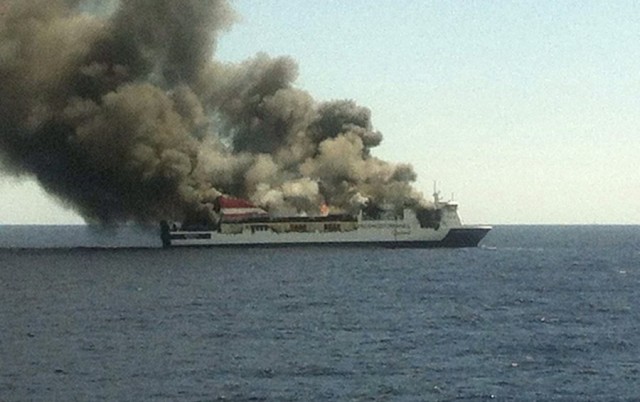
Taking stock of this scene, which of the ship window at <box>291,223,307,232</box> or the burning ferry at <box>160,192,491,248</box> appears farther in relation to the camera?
the ship window at <box>291,223,307,232</box>

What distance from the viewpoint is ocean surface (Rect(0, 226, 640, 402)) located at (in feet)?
159

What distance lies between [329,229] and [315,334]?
103166mm

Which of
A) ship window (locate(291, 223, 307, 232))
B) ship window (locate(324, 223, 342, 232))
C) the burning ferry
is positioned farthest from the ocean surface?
ship window (locate(291, 223, 307, 232))

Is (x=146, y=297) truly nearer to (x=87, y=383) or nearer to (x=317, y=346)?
(x=317, y=346)

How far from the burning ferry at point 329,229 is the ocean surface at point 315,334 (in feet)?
122

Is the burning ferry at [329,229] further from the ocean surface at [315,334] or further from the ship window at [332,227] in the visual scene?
the ocean surface at [315,334]

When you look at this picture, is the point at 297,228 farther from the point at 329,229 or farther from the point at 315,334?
the point at 315,334

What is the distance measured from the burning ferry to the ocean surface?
37.2m

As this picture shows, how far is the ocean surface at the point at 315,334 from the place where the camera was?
48312 mm

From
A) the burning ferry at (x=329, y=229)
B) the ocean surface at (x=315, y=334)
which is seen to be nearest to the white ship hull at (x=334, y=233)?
the burning ferry at (x=329, y=229)

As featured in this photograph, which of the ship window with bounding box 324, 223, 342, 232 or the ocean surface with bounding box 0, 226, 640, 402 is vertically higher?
the ship window with bounding box 324, 223, 342, 232

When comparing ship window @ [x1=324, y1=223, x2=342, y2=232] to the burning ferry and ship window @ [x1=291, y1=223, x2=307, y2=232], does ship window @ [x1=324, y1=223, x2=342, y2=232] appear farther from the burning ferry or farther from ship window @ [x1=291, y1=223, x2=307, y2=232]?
ship window @ [x1=291, y1=223, x2=307, y2=232]

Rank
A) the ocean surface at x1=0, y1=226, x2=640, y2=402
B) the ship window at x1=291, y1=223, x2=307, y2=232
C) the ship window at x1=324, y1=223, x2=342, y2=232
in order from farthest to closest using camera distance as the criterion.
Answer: the ship window at x1=291, y1=223, x2=307, y2=232 → the ship window at x1=324, y1=223, x2=342, y2=232 → the ocean surface at x1=0, y1=226, x2=640, y2=402

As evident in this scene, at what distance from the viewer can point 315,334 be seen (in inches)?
2625
